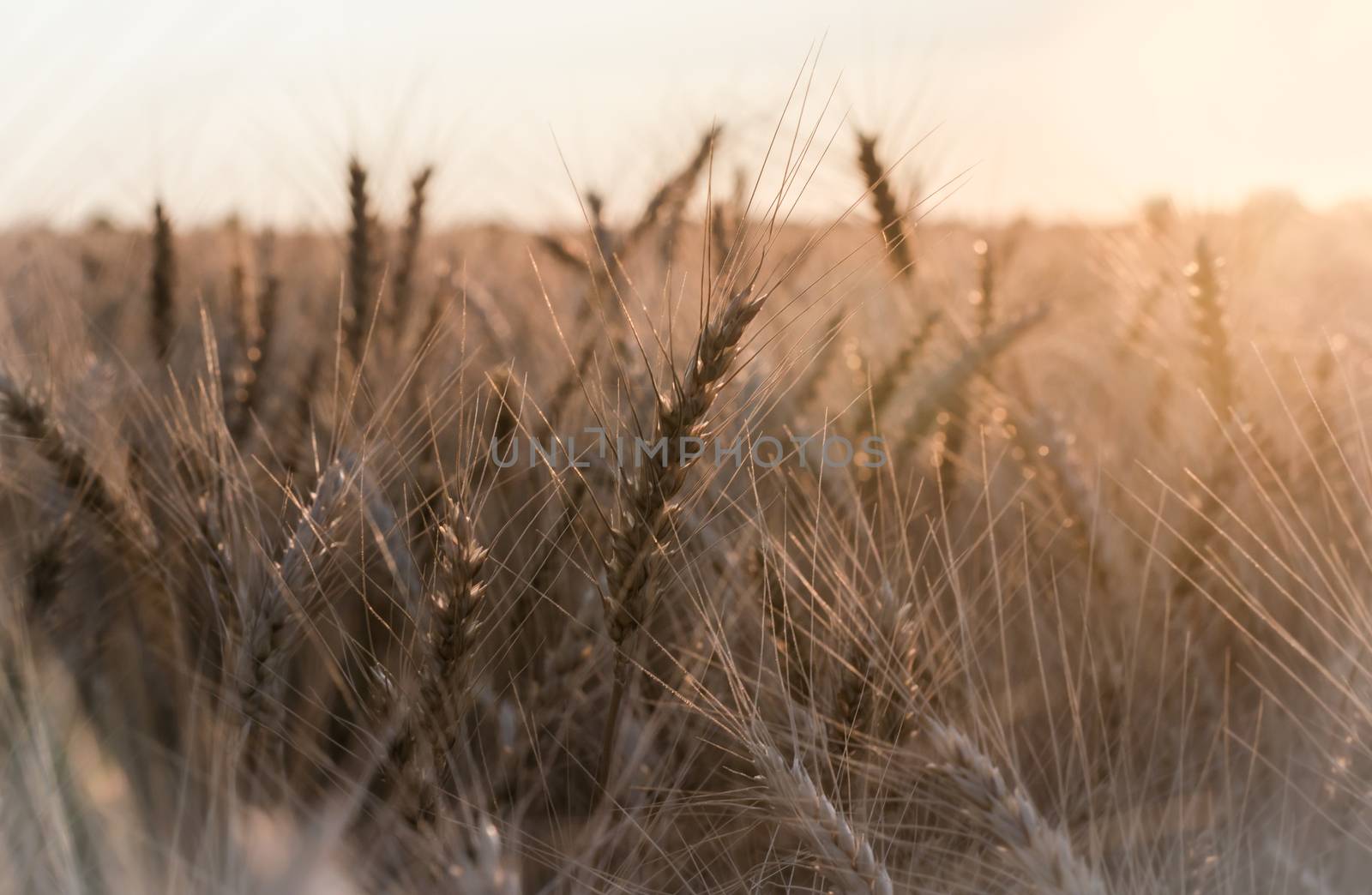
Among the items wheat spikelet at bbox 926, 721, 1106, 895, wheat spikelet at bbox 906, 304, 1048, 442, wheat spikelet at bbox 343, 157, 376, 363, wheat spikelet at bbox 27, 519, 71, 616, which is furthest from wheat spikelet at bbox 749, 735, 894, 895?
wheat spikelet at bbox 343, 157, 376, 363

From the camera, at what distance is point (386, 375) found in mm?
1771

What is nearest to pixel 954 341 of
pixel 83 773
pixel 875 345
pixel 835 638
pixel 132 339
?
pixel 875 345

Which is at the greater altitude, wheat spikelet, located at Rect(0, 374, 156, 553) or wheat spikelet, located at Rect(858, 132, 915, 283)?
wheat spikelet, located at Rect(858, 132, 915, 283)

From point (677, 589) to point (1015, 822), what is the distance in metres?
0.66

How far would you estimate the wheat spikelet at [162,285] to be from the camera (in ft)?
7.03

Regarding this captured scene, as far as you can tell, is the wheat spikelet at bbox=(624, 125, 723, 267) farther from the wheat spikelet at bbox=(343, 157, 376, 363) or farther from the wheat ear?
the wheat ear

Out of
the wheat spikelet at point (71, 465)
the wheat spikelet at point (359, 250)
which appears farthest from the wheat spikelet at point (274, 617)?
the wheat spikelet at point (359, 250)

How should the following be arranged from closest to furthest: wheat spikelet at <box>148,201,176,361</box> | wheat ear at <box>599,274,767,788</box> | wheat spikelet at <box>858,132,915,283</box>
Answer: wheat ear at <box>599,274,767,788</box> → wheat spikelet at <box>858,132,915,283</box> → wheat spikelet at <box>148,201,176,361</box>

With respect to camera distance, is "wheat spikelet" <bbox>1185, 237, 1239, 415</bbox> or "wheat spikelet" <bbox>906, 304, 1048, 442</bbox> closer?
"wheat spikelet" <bbox>906, 304, 1048, 442</bbox>

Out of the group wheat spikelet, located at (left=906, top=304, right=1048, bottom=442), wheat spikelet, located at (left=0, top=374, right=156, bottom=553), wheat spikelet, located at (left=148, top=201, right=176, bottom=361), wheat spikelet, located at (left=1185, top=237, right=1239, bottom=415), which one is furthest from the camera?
wheat spikelet, located at (left=148, top=201, right=176, bottom=361)

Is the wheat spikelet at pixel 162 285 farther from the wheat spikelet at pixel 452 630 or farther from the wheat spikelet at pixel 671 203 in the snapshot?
the wheat spikelet at pixel 452 630

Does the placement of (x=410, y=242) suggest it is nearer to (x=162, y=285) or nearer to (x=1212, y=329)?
(x=162, y=285)

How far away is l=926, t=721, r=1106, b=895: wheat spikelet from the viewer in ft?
3.21

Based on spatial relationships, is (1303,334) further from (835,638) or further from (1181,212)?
(835,638)
